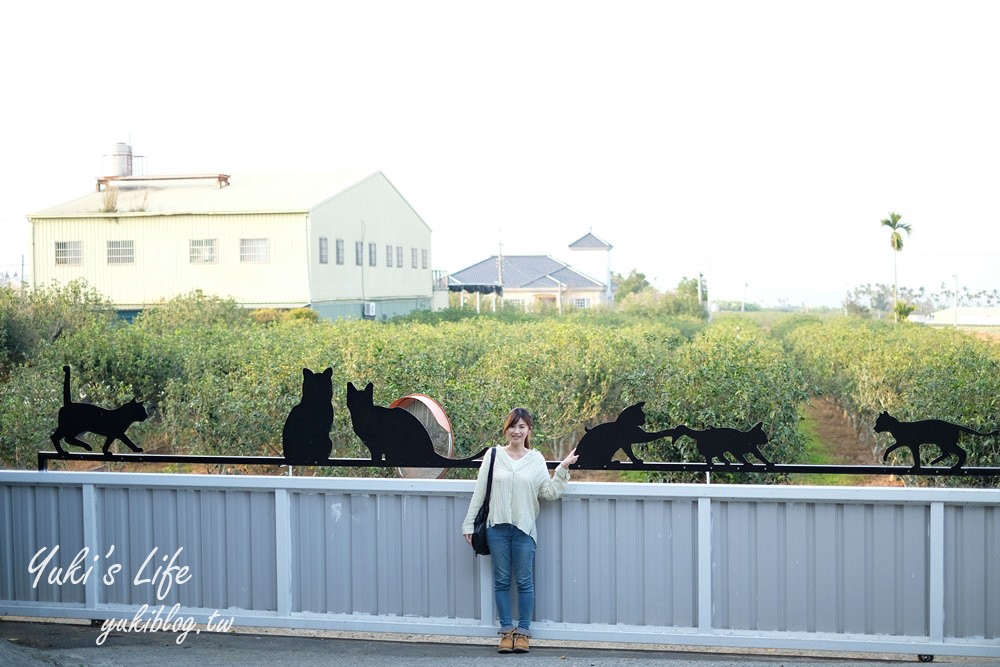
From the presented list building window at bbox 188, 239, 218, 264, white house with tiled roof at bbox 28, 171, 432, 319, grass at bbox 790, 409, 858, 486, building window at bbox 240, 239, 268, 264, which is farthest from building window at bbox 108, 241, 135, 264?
grass at bbox 790, 409, 858, 486

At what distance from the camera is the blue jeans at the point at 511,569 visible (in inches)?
194

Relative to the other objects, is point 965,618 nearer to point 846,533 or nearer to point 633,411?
point 846,533

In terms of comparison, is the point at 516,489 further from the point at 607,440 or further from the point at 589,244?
the point at 589,244

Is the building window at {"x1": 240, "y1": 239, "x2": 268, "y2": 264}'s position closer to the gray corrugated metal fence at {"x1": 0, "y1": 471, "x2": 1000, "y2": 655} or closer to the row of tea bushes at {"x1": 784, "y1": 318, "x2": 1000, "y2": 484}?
the row of tea bushes at {"x1": 784, "y1": 318, "x2": 1000, "y2": 484}

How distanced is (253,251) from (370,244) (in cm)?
540

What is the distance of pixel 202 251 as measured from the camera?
31.0m

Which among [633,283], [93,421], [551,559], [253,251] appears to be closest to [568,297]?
[633,283]

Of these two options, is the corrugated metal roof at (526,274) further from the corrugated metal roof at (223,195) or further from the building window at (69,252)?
the building window at (69,252)

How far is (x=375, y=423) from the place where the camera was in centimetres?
541

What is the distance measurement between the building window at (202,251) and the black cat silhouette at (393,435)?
1053 inches

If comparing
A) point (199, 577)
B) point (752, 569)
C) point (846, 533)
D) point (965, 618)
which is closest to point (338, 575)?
point (199, 577)

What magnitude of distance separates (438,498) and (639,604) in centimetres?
118

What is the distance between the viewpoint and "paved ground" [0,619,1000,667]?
4883 mm

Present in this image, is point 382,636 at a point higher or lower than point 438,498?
lower
